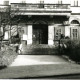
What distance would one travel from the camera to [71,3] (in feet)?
142

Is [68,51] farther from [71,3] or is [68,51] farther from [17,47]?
[71,3]

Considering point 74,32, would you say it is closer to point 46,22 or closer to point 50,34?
point 50,34

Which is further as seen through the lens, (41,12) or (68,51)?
(41,12)

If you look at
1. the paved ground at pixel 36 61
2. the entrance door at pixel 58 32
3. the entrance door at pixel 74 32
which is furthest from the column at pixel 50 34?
the paved ground at pixel 36 61

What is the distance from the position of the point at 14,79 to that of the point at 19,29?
2612 cm

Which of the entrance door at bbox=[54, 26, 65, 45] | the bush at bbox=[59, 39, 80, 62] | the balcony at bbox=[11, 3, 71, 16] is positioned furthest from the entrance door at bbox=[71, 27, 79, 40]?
the bush at bbox=[59, 39, 80, 62]

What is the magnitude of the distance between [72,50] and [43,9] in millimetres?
11893

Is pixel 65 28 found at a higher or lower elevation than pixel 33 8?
lower

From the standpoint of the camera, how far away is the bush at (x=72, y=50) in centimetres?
2700

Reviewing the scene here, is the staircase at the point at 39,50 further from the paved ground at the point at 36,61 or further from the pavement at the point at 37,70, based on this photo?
the pavement at the point at 37,70

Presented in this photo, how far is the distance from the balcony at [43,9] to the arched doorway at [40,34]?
116 inches

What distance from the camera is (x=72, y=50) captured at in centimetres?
2969

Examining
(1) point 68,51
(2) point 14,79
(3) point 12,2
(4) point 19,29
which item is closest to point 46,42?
(4) point 19,29

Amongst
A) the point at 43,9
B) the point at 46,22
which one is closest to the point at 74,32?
the point at 46,22
